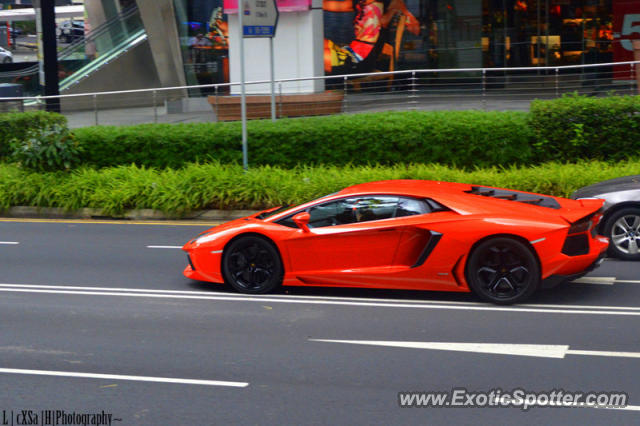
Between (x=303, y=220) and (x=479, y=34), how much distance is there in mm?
19252

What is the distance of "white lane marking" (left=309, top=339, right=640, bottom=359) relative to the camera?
6949mm

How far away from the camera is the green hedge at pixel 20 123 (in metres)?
19.0

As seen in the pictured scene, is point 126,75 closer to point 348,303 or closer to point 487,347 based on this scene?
point 348,303

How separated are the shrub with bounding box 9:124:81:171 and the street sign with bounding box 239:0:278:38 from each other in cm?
427

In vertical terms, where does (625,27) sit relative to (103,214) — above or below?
above

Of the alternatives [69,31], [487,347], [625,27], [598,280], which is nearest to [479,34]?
[625,27]

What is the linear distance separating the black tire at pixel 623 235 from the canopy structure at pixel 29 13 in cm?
4777

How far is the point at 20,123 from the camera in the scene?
19.1m

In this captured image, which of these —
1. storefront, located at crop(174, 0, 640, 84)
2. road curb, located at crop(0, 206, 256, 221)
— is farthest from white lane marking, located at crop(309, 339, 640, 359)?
storefront, located at crop(174, 0, 640, 84)

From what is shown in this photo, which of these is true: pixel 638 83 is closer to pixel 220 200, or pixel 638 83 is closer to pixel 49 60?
pixel 220 200

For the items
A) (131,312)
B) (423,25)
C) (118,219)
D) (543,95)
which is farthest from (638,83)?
(131,312)

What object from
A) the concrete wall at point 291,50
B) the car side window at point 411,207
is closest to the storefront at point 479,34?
the concrete wall at point 291,50

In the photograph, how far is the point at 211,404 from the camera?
605 cm

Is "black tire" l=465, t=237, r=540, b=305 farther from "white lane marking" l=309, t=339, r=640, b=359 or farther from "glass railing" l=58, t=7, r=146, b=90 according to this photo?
"glass railing" l=58, t=7, r=146, b=90
